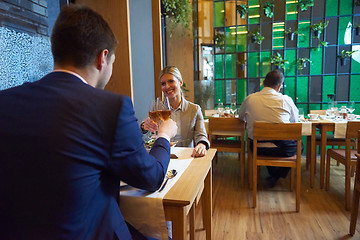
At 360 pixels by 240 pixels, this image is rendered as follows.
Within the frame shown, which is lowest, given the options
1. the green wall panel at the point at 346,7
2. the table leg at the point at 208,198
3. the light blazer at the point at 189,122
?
the table leg at the point at 208,198

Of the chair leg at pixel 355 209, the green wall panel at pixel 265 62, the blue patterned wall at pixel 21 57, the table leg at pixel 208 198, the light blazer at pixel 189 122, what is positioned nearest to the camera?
the blue patterned wall at pixel 21 57

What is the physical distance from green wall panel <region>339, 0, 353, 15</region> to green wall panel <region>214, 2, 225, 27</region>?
2138 mm

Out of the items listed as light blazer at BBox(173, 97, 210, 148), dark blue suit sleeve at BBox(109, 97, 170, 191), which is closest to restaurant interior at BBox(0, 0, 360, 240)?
dark blue suit sleeve at BBox(109, 97, 170, 191)

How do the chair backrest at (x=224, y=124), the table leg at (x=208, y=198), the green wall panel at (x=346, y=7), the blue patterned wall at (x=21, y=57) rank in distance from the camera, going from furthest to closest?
the green wall panel at (x=346, y=7), the chair backrest at (x=224, y=124), the table leg at (x=208, y=198), the blue patterned wall at (x=21, y=57)

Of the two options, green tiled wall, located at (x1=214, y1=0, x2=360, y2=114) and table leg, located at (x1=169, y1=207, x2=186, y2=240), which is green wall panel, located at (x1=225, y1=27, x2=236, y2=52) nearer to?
green tiled wall, located at (x1=214, y1=0, x2=360, y2=114)

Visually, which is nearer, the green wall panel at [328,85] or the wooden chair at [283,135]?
the wooden chair at [283,135]

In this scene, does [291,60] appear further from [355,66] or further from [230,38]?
[230,38]

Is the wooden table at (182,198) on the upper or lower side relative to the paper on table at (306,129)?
upper

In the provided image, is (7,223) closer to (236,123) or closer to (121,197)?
(121,197)

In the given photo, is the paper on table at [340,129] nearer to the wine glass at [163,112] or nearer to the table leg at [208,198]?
the table leg at [208,198]

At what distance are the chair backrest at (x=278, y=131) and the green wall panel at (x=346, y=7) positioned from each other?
3418 mm

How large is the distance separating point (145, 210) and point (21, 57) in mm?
1178

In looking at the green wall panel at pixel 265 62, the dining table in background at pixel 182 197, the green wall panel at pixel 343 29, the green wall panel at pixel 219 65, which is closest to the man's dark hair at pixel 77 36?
the dining table in background at pixel 182 197

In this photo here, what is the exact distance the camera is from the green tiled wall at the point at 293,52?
4449 mm
